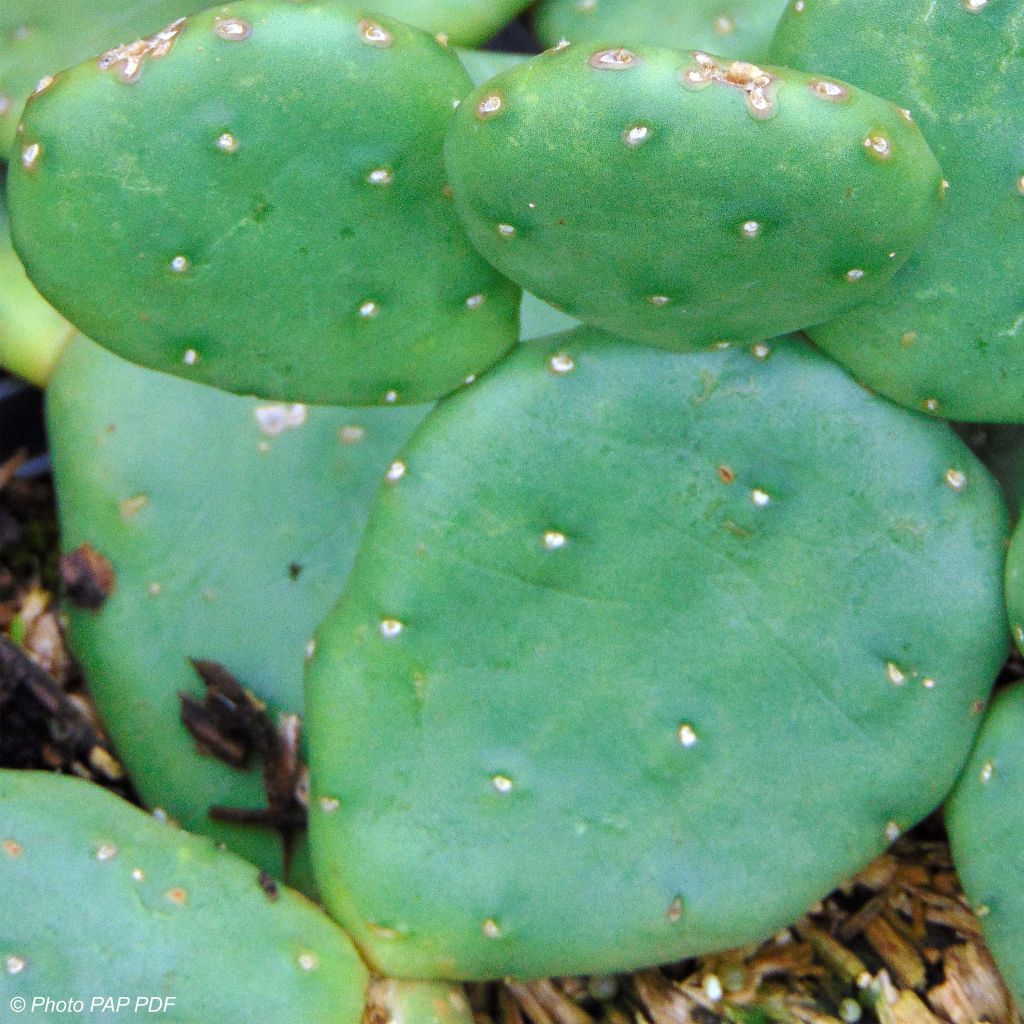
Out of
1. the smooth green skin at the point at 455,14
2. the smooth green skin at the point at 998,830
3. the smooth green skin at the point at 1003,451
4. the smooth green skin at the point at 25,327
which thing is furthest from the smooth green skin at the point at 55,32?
the smooth green skin at the point at 998,830

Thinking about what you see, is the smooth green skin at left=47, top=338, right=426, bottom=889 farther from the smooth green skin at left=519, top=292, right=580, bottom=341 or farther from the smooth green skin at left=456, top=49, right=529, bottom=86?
the smooth green skin at left=456, top=49, right=529, bottom=86

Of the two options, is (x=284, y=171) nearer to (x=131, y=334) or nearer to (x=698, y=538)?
(x=131, y=334)

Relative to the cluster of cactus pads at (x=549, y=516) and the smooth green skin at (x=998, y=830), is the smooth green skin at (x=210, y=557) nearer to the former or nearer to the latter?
the cluster of cactus pads at (x=549, y=516)

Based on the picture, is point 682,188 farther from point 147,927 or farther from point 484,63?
point 147,927

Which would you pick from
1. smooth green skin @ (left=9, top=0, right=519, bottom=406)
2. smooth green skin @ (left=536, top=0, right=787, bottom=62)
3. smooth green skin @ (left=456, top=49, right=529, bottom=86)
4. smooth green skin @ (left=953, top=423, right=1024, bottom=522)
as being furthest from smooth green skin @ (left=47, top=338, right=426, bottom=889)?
smooth green skin @ (left=953, top=423, right=1024, bottom=522)

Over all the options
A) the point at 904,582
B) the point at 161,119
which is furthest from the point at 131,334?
the point at 904,582

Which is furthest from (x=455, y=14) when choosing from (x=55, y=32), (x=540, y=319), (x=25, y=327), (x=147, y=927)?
(x=147, y=927)

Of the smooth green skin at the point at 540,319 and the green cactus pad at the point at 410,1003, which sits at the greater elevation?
the smooth green skin at the point at 540,319
